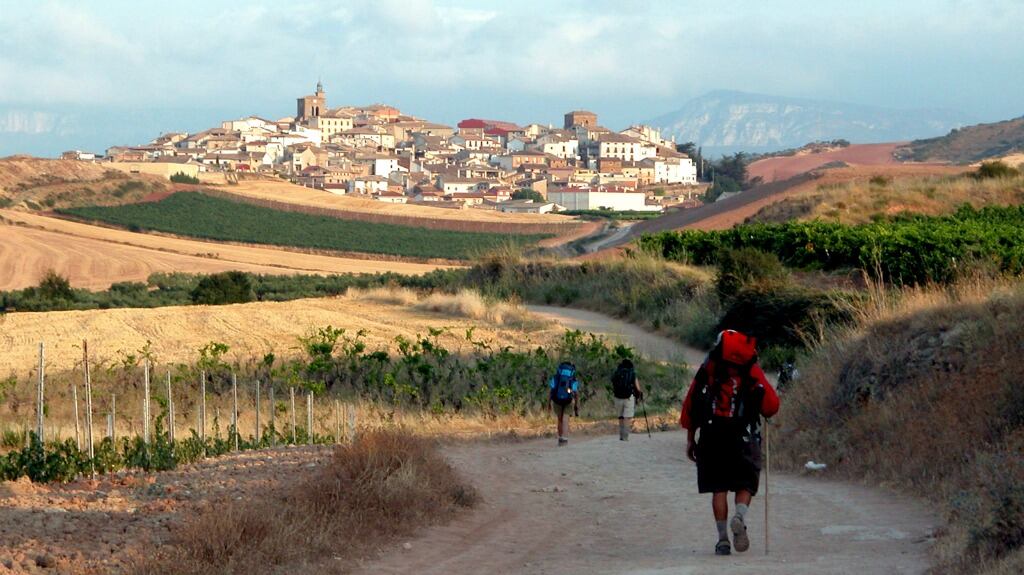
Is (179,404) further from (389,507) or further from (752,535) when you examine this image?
(752,535)

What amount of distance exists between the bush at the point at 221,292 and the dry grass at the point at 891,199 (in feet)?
69.1

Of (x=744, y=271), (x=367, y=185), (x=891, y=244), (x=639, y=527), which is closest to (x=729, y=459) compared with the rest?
(x=639, y=527)

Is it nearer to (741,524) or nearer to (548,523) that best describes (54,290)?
(548,523)

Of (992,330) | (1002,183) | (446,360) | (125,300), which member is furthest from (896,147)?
(992,330)

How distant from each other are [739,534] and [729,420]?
87 centimetres

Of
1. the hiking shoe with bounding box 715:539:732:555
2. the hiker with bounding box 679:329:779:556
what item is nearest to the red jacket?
the hiker with bounding box 679:329:779:556

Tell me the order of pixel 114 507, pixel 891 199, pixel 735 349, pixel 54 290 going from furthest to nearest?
pixel 54 290, pixel 891 199, pixel 114 507, pixel 735 349

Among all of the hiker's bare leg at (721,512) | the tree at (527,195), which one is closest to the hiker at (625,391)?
the hiker's bare leg at (721,512)

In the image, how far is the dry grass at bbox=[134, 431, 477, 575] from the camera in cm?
882

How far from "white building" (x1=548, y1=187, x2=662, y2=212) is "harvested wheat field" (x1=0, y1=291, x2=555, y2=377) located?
96384mm

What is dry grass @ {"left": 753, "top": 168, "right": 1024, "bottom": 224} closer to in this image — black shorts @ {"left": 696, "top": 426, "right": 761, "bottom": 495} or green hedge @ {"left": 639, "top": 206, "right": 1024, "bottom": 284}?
green hedge @ {"left": 639, "top": 206, "right": 1024, "bottom": 284}

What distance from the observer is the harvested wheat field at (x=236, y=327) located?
30203 mm

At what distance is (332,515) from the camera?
10594 mm

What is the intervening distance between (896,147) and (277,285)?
9344 cm
